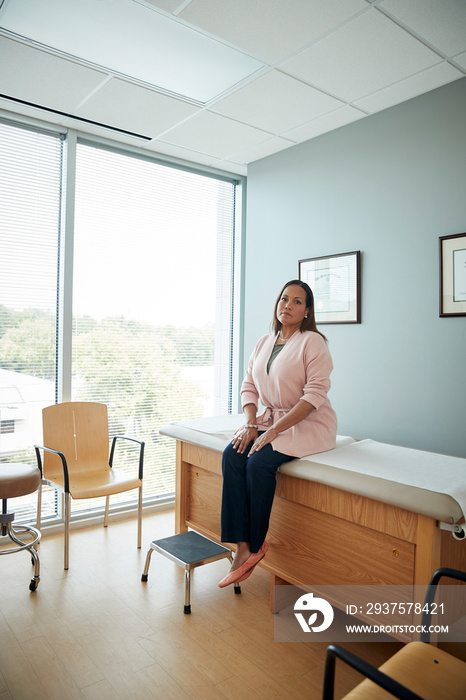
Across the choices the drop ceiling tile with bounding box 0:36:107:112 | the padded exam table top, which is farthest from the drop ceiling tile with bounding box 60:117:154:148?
the padded exam table top

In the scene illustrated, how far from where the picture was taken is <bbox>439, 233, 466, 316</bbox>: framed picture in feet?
8.61

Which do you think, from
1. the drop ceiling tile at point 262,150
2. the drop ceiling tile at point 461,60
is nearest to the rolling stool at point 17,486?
the drop ceiling tile at point 262,150

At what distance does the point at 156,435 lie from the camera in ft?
12.7

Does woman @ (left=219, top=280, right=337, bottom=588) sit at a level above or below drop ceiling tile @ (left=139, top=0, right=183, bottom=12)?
below

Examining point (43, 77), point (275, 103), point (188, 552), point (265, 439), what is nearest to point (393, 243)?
point (275, 103)

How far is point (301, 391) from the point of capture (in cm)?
247

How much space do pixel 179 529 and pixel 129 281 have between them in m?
1.79

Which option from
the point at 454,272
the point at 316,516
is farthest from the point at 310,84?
the point at 316,516

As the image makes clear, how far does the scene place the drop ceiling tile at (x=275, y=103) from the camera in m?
2.76

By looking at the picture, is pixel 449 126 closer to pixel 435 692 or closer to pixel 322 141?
pixel 322 141

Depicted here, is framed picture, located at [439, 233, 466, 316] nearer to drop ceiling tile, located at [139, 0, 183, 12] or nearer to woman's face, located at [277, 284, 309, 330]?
woman's face, located at [277, 284, 309, 330]

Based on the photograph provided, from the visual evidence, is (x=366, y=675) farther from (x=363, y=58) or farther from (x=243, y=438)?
(x=363, y=58)

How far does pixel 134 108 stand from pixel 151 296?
1.31m

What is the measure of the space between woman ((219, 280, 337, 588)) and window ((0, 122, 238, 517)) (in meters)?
1.36
